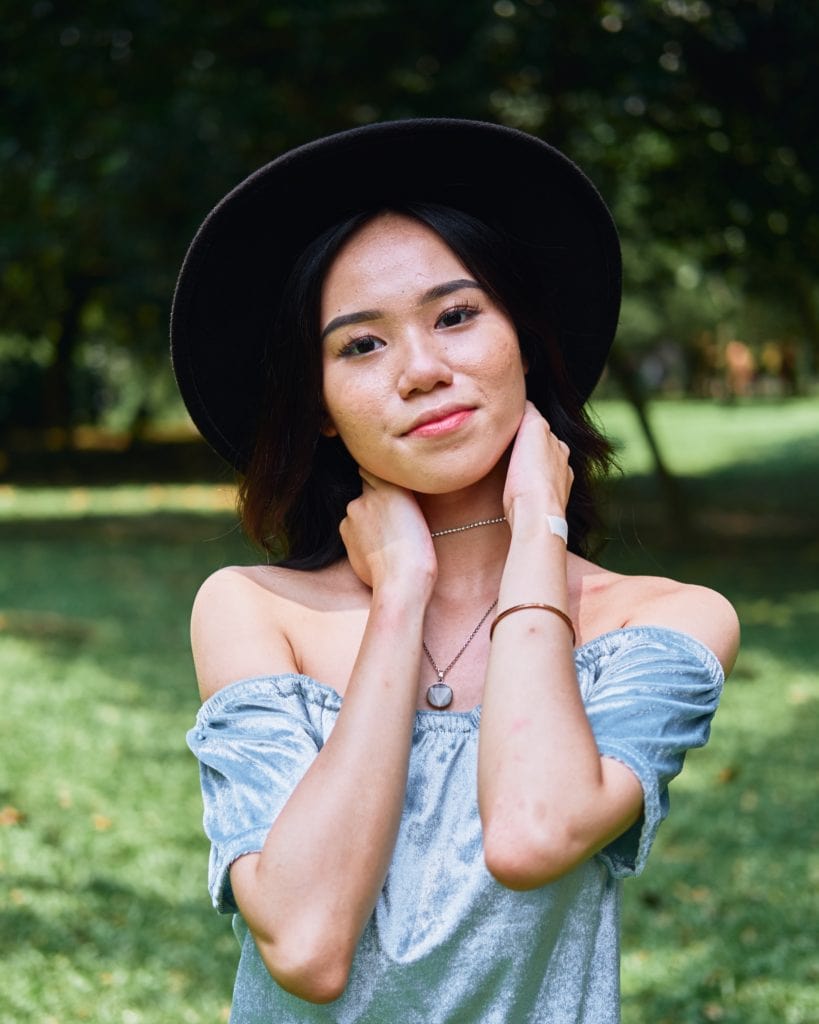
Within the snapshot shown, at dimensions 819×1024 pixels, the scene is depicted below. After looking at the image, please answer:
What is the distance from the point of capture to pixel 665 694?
Answer: 5.79 ft

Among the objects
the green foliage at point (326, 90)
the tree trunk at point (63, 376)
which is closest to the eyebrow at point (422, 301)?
the green foliage at point (326, 90)

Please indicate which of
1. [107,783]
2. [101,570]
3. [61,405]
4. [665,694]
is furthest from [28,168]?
[61,405]

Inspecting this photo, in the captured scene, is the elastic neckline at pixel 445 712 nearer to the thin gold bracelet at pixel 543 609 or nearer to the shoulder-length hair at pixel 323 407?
the thin gold bracelet at pixel 543 609

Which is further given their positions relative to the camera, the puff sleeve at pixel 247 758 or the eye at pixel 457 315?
the eye at pixel 457 315

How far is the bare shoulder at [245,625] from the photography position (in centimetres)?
188

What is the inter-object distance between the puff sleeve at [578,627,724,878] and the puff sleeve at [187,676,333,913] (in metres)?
0.43

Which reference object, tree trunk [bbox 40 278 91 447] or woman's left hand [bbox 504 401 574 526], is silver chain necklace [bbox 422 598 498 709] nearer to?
woman's left hand [bbox 504 401 574 526]

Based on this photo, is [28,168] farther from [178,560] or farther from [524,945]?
[524,945]

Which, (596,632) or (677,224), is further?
(677,224)

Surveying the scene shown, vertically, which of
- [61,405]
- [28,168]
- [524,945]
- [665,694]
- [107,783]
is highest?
[665,694]

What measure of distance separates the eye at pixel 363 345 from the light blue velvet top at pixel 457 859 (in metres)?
0.53

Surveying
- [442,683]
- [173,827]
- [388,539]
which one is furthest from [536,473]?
[173,827]

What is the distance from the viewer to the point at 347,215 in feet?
6.73

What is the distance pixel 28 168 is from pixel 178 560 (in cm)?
421
